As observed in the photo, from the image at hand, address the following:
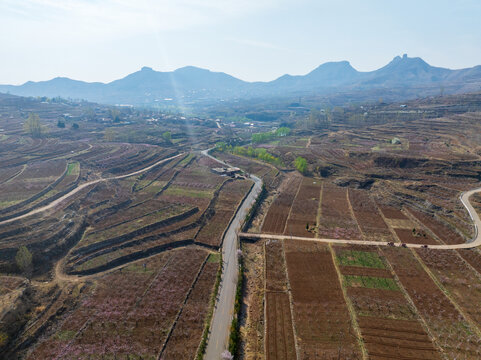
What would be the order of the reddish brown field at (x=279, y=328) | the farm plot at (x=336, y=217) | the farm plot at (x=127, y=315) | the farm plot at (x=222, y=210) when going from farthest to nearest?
the farm plot at (x=336, y=217) → the farm plot at (x=222, y=210) → the farm plot at (x=127, y=315) → the reddish brown field at (x=279, y=328)

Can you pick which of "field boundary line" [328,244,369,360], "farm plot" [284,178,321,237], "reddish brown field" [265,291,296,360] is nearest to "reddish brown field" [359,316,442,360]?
"field boundary line" [328,244,369,360]

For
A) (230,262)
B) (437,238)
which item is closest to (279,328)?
(230,262)

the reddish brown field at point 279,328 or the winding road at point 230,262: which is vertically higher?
the winding road at point 230,262

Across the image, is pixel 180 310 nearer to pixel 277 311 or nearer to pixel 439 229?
pixel 277 311

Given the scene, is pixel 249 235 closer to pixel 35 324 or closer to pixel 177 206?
pixel 177 206

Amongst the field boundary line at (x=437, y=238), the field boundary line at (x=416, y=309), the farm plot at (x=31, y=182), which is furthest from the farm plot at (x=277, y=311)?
the farm plot at (x=31, y=182)

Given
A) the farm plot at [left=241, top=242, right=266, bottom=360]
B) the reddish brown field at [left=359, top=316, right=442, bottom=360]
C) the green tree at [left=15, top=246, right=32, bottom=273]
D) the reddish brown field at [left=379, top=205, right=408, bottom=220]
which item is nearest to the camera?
the reddish brown field at [left=359, top=316, right=442, bottom=360]

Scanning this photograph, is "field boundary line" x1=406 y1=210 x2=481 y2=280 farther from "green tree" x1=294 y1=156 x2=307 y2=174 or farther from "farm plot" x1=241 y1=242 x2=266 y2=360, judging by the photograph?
"green tree" x1=294 y1=156 x2=307 y2=174

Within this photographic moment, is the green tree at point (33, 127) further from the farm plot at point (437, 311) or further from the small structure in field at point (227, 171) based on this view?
the farm plot at point (437, 311)
